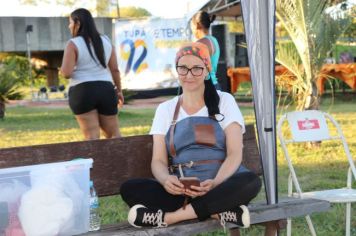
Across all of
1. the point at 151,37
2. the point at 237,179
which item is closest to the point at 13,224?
the point at 237,179

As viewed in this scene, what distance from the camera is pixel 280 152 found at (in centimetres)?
747

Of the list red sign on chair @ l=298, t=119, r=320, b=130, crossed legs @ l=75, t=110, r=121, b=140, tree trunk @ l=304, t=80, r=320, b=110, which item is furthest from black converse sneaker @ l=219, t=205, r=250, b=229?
tree trunk @ l=304, t=80, r=320, b=110

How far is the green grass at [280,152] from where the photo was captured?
14.7ft

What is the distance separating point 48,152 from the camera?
307 cm

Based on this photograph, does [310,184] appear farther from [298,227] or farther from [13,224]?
[13,224]

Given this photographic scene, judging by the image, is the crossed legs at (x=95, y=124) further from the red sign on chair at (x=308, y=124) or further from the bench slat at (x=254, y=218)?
the bench slat at (x=254, y=218)

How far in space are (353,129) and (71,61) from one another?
653 cm

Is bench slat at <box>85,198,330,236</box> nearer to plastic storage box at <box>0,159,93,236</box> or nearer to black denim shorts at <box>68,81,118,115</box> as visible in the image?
plastic storage box at <box>0,159,93,236</box>

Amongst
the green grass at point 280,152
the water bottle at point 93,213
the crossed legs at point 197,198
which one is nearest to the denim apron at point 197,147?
the crossed legs at point 197,198

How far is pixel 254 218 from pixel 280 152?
15.3 ft

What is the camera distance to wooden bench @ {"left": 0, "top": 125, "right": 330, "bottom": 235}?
2791 mm

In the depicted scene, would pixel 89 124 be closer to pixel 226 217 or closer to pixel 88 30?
pixel 88 30

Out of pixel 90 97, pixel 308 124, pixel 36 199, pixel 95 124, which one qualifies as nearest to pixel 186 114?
pixel 36 199

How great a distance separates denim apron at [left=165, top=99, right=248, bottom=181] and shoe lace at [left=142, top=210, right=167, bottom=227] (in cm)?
34
